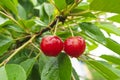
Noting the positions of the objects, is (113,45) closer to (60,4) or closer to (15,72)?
(60,4)

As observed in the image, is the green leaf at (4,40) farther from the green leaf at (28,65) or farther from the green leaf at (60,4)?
the green leaf at (60,4)

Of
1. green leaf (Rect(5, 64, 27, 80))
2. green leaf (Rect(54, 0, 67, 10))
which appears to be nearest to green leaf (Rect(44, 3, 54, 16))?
green leaf (Rect(54, 0, 67, 10))

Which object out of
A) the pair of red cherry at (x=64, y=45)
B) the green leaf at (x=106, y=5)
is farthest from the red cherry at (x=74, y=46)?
the green leaf at (x=106, y=5)

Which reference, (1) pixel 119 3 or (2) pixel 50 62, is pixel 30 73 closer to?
(2) pixel 50 62

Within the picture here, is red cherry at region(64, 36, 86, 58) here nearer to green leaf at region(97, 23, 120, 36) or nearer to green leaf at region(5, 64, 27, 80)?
green leaf at region(5, 64, 27, 80)

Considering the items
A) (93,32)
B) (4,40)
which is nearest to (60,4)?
(93,32)

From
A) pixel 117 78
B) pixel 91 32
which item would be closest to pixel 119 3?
pixel 91 32

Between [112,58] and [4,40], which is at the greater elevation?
[4,40]

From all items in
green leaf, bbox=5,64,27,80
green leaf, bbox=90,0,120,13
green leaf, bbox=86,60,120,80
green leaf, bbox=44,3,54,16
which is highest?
green leaf, bbox=90,0,120,13
